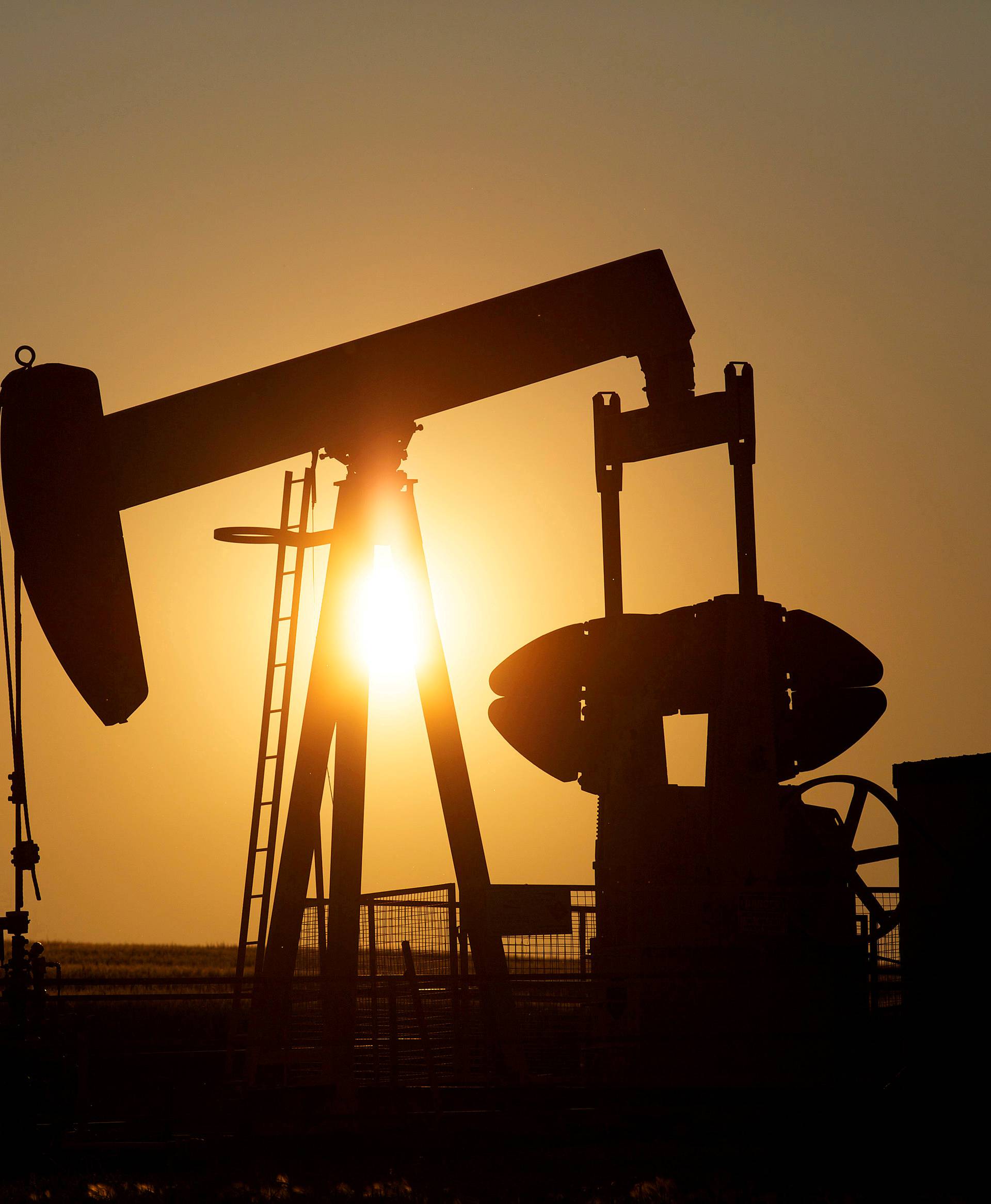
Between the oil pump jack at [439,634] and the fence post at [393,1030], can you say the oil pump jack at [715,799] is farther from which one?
the fence post at [393,1030]

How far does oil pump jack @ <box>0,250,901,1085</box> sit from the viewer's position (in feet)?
28.0

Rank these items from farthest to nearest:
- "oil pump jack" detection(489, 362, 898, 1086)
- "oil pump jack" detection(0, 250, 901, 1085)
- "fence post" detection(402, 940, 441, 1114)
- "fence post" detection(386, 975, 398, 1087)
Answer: "oil pump jack" detection(489, 362, 898, 1086), "oil pump jack" detection(0, 250, 901, 1085), "fence post" detection(402, 940, 441, 1114), "fence post" detection(386, 975, 398, 1087)

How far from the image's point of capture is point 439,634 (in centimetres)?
962

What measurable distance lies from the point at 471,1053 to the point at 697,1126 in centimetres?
212

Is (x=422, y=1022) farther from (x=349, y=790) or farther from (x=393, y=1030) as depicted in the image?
(x=349, y=790)

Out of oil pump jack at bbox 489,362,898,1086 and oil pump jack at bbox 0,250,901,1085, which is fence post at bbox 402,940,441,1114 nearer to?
oil pump jack at bbox 0,250,901,1085

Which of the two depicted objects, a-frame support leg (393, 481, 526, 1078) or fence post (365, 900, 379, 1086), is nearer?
fence post (365, 900, 379, 1086)

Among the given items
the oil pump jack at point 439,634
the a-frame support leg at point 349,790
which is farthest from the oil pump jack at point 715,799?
the a-frame support leg at point 349,790

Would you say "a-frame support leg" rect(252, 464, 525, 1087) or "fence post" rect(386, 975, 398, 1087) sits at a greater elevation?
"a-frame support leg" rect(252, 464, 525, 1087)

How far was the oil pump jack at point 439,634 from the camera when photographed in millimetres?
8523

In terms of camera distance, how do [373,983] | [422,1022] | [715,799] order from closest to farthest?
[373,983] → [422,1022] → [715,799]

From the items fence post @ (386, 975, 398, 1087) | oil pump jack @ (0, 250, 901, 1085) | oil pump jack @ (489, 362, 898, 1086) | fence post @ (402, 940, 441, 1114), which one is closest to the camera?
fence post @ (386, 975, 398, 1087)

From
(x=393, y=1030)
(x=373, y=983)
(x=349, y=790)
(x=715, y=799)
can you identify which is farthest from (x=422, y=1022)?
(x=715, y=799)

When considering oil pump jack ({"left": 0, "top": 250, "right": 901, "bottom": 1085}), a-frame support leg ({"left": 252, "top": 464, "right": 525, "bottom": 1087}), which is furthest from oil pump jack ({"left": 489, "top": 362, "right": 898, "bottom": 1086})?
a-frame support leg ({"left": 252, "top": 464, "right": 525, "bottom": 1087})
